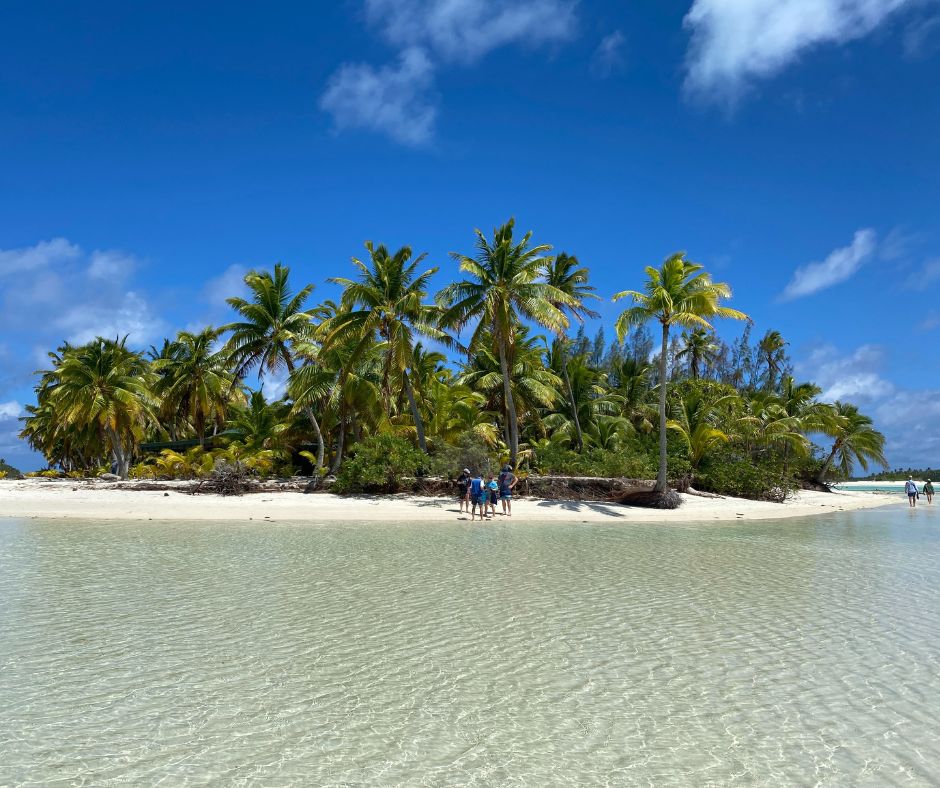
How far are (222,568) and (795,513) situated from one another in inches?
925

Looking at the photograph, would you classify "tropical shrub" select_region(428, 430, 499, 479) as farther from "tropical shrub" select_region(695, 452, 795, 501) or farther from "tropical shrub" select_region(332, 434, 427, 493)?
"tropical shrub" select_region(695, 452, 795, 501)

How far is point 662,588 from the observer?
32.0 ft

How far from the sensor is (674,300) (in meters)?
23.1

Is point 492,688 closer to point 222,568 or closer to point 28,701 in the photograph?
point 28,701

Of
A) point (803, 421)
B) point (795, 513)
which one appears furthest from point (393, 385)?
point (803, 421)

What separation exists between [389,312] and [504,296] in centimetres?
469

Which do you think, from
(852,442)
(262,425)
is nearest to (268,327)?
(262,425)

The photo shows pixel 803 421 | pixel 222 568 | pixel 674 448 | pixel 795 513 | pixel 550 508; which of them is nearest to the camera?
pixel 222 568

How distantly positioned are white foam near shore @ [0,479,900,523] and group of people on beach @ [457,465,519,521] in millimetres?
447

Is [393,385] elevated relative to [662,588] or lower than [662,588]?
elevated

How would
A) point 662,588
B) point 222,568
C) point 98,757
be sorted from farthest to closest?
point 222,568 < point 662,588 < point 98,757

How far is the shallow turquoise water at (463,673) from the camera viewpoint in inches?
161

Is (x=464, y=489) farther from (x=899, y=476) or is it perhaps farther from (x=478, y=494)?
(x=899, y=476)

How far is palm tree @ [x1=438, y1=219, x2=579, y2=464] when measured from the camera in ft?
80.0
